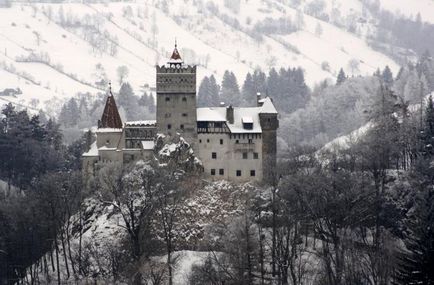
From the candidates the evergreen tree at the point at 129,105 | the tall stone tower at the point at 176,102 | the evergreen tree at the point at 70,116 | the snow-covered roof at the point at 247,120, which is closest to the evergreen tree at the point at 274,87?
the evergreen tree at the point at 129,105

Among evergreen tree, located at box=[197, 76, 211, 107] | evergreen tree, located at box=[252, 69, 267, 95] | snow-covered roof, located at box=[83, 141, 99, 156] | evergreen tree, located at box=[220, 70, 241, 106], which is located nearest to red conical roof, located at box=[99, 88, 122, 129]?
snow-covered roof, located at box=[83, 141, 99, 156]

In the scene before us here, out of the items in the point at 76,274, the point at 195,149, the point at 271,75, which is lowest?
the point at 76,274

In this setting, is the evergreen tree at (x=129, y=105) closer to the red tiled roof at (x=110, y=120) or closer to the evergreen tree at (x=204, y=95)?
the evergreen tree at (x=204, y=95)

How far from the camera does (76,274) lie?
260ft

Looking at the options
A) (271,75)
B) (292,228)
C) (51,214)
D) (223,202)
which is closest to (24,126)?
(51,214)

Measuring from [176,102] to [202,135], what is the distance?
379 cm

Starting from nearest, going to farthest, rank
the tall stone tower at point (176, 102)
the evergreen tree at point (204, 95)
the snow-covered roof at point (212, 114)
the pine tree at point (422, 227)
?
the pine tree at point (422, 227) < the tall stone tower at point (176, 102) < the snow-covered roof at point (212, 114) < the evergreen tree at point (204, 95)

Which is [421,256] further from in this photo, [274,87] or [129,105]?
[274,87]

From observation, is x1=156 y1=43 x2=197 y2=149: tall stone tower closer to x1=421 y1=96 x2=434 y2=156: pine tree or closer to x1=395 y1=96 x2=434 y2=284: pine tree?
x1=421 y1=96 x2=434 y2=156: pine tree

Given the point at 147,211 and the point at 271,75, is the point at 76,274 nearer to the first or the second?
the point at 147,211

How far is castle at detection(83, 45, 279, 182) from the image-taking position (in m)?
85.6

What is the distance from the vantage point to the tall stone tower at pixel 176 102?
85.5 metres

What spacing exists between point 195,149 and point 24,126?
94.4 feet

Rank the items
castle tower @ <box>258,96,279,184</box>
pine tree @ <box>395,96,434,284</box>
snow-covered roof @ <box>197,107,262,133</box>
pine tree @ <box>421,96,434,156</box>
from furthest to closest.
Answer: snow-covered roof @ <box>197,107,262,133</box> < castle tower @ <box>258,96,279,184</box> < pine tree @ <box>421,96,434,156</box> < pine tree @ <box>395,96,434,284</box>
